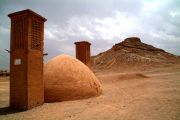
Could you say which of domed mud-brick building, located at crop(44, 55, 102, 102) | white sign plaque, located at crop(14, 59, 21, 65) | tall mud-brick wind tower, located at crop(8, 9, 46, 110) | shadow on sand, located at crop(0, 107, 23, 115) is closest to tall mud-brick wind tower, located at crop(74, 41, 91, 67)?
domed mud-brick building, located at crop(44, 55, 102, 102)

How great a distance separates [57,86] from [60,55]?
8.16 feet

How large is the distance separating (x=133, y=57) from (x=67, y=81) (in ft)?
127

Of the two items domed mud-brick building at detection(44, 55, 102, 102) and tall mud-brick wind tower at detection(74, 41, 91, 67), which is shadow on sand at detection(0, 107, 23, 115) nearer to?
domed mud-brick building at detection(44, 55, 102, 102)

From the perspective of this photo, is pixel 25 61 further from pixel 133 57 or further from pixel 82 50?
pixel 133 57

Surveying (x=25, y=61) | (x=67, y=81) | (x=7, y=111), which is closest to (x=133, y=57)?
(x=67, y=81)

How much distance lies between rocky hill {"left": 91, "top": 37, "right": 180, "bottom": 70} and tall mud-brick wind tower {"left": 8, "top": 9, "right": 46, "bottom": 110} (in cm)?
3408

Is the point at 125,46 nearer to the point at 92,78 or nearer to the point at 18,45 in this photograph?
the point at 92,78

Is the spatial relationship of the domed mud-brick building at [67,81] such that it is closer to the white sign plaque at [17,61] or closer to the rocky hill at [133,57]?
the white sign plaque at [17,61]

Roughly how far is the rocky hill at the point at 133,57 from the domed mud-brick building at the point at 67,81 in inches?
1228

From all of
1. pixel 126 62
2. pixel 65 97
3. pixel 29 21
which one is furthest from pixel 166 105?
pixel 126 62

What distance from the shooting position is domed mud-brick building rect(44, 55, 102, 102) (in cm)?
1042

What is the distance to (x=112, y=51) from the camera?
182 ft

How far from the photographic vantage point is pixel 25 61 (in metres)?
8.88

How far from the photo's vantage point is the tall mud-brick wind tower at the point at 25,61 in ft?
28.9
